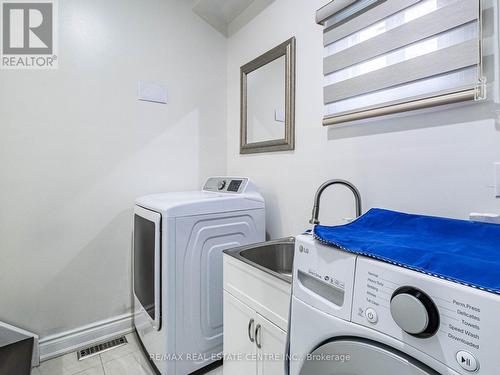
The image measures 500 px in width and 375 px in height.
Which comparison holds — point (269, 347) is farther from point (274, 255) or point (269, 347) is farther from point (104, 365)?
point (104, 365)

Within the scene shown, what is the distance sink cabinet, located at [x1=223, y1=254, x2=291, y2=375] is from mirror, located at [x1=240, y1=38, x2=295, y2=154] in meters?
0.96

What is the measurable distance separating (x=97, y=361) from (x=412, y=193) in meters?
2.17

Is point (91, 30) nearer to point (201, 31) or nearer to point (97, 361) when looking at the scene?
point (201, 31)

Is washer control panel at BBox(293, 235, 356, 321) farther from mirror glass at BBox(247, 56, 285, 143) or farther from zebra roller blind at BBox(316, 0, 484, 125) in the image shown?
mirror glass at BBox(247, 56, 285, 143)

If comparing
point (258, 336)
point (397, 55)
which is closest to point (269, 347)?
point (258, 336)

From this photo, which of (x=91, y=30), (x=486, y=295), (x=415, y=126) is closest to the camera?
(x=486, y=295)

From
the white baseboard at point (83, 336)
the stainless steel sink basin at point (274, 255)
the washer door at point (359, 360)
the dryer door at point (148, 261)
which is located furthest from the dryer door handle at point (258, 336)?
the white baseboard at point (83, 336)

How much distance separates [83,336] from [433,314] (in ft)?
7.40

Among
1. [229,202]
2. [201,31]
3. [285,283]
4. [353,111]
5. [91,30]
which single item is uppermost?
[201,31]

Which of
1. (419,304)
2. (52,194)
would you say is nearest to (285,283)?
(419,304)

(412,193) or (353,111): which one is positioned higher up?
(353,111)

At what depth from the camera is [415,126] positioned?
1.22 meters

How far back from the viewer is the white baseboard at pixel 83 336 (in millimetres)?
1811

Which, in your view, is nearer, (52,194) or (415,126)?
(415,126)
